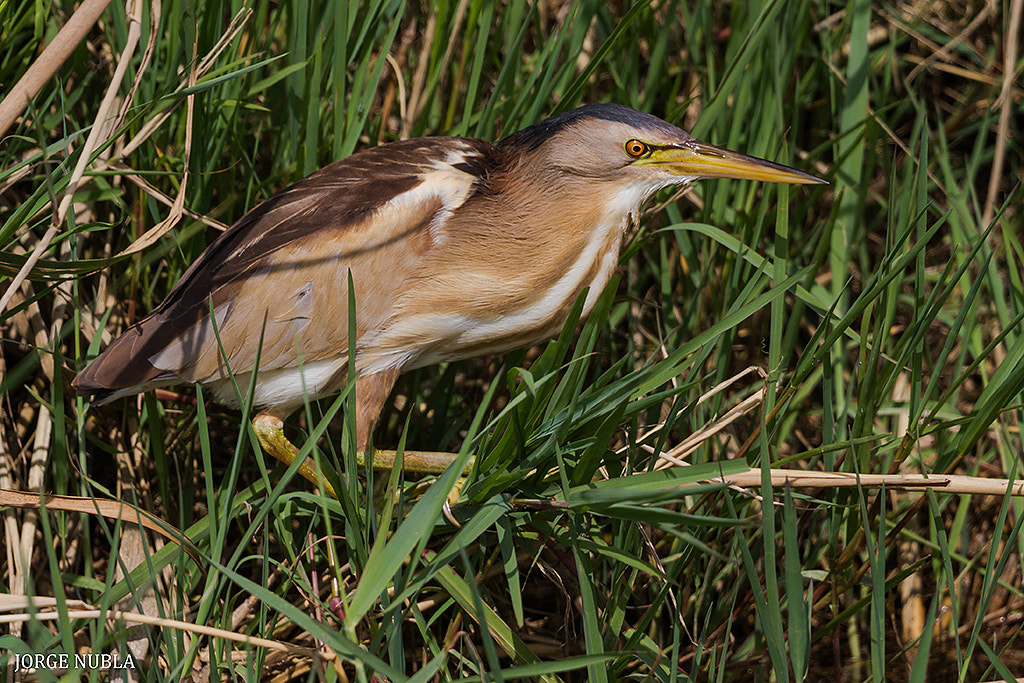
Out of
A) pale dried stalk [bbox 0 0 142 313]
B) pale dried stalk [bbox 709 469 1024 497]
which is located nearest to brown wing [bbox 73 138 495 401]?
pale dried stalk [bbox 0 0 142 313]

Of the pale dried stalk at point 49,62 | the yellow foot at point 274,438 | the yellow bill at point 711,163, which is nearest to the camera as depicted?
the pale dried stalk at point 49,62

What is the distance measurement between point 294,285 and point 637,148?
583 millimetres

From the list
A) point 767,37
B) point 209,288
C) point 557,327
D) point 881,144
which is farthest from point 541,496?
point 881,144

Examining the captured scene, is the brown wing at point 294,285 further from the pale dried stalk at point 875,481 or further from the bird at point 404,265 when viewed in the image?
the pale dried stalk at point 875,481

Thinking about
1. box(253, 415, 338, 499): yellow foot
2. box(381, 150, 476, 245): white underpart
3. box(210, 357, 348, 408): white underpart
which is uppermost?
box(381, 150, 476, 245): white underpart

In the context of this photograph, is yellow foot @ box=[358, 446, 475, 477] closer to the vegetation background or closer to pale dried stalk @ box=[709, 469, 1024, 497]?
the vegetation background

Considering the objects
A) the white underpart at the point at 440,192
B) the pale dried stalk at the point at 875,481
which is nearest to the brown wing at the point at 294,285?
the white underpart at the point at 440,192

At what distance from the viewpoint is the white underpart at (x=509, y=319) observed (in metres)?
1.54

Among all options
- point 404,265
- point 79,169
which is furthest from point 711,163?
point 79,169

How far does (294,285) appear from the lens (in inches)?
61.4

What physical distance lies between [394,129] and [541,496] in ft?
3.77

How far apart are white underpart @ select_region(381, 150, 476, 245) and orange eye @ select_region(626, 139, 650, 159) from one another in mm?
260

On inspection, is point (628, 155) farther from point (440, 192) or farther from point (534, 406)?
point (534, 406)

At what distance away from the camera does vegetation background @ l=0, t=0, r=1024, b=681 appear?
1222 mm
